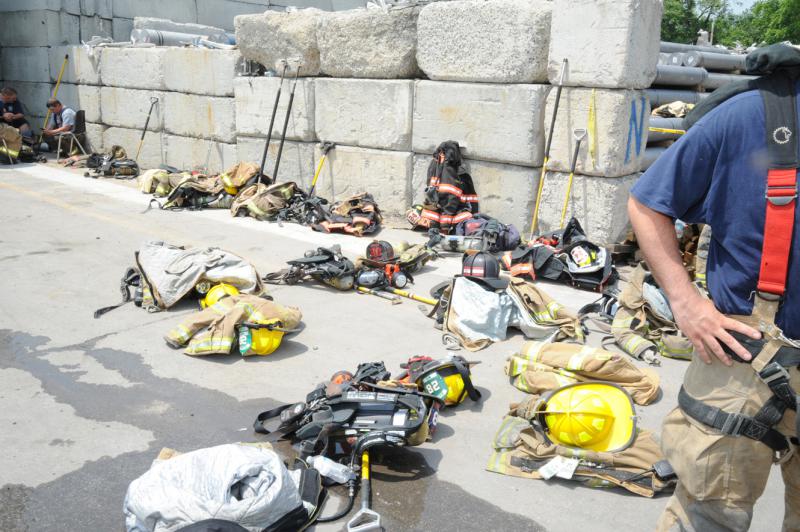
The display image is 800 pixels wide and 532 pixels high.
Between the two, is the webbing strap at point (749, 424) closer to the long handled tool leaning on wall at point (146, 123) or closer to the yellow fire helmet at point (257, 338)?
the yellow fire helmet at point (257, 338)

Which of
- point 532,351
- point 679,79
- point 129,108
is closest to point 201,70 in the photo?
point 129,108

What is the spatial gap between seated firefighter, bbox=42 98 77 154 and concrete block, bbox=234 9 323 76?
582 cm

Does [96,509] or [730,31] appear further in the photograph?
[730,31]

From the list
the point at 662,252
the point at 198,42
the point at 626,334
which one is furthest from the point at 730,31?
the point at 662,252

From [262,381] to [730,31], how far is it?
127 feet

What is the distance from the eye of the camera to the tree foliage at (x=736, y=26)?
3108 centimetres

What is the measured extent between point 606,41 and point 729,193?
5.42 meters

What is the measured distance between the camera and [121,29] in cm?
1608

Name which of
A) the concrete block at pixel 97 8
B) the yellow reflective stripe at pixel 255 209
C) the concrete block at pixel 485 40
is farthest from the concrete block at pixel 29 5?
the concrete block at pixel 485 40

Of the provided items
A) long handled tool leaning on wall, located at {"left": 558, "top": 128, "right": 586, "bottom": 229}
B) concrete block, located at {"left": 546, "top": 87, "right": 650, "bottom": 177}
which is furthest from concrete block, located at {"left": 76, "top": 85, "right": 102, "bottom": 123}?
long handled tool leaning on wall, located at {"left": 558, "top": 128, "right": 586, "bottom": 229}

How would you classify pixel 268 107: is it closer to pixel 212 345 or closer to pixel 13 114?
pixel 212 345

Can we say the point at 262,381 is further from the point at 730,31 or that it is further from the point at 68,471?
the point at 730,31

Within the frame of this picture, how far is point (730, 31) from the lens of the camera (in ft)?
117

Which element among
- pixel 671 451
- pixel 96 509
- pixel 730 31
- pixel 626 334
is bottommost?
pixel 96 509
